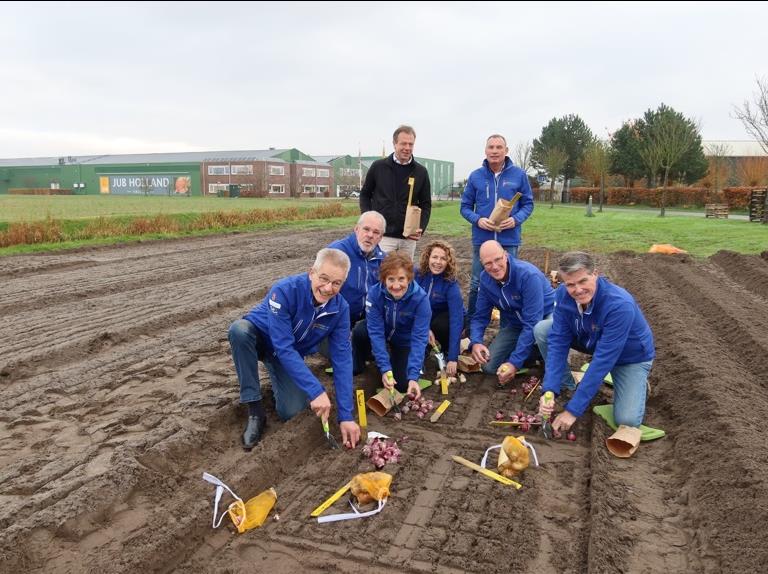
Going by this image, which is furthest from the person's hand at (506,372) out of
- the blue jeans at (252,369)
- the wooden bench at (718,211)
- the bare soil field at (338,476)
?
the wooden bench at (718,211)

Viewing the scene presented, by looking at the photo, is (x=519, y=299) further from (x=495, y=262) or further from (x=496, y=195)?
(x=496, y=195)

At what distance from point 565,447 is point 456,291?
5.35 ft

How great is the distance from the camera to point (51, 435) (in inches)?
150

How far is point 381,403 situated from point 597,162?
125ft

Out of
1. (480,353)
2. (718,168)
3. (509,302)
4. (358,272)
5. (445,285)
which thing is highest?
(718,168)

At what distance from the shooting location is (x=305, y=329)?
3848mm

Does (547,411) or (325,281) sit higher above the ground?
(325,281)

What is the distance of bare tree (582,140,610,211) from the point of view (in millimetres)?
37781

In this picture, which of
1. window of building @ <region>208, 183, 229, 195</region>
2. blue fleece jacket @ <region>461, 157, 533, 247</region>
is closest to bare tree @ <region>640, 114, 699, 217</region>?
blue fleece jacket @ <region>461, 157, 533, 247</region>

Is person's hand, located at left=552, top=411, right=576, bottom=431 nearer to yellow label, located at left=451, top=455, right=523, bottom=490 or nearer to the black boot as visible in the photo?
yellow label, located at left=451, top=455, right=523, bottom=490

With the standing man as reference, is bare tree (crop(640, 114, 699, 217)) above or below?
above

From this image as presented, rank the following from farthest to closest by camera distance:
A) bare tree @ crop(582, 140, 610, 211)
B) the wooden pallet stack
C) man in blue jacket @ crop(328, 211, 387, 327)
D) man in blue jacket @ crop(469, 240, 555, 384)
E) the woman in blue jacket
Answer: bare tree @ crop(582, 140, 610, 211) → the wooden pallet stack → man in blue jacket @ crop(469, 240, 555, 384) → man in blue jacket @ crop(328, 211, 387, 327) → the woman in blue jacket

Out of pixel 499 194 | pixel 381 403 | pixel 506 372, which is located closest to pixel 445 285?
pixel 506 372

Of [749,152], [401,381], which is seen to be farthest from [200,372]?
[749,152]
